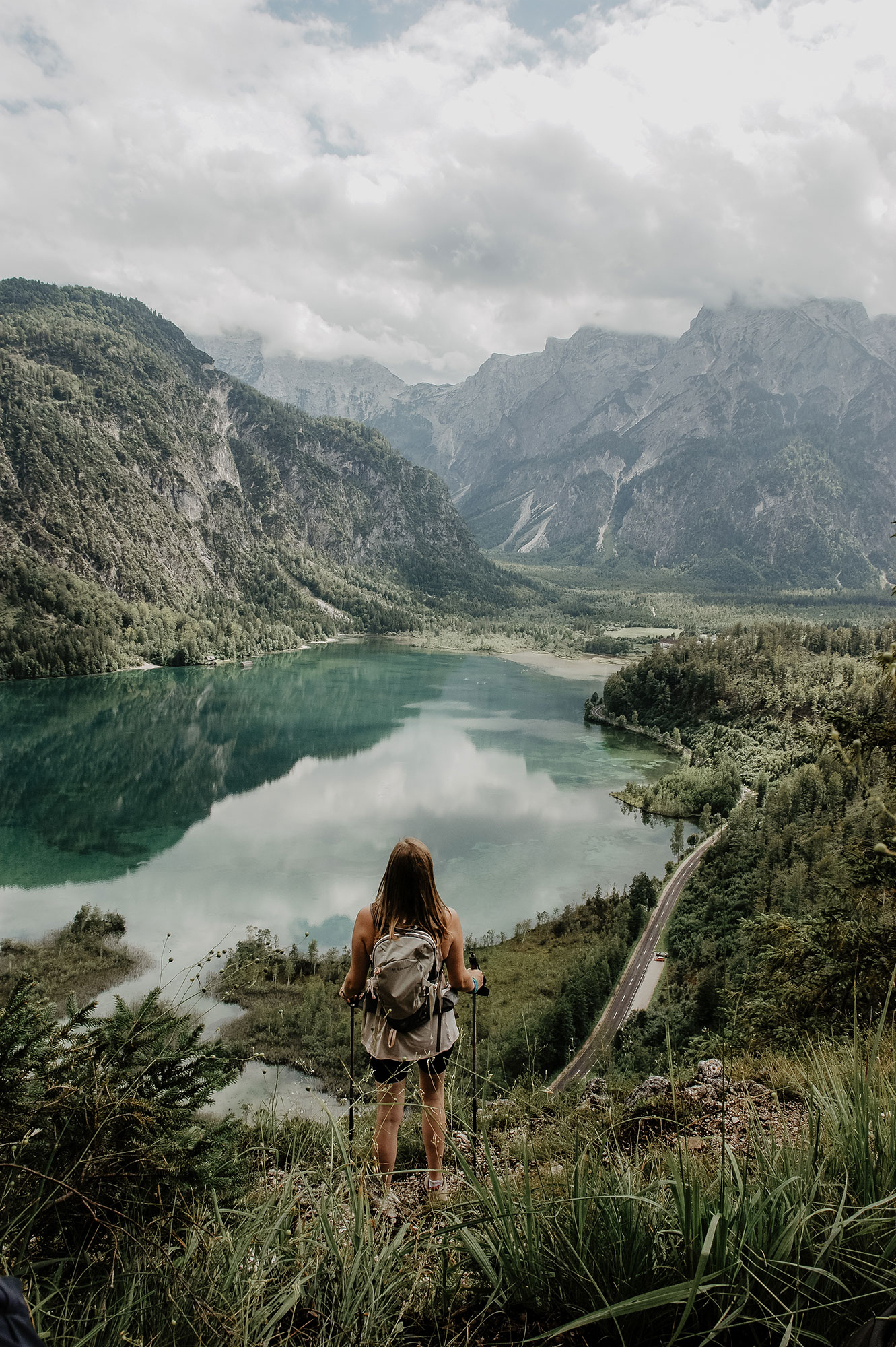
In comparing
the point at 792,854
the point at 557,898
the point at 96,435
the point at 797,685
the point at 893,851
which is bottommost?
the point at 557,898

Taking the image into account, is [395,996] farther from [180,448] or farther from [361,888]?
[180,448]

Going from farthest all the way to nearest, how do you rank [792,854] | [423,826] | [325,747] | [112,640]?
1. [112,640]
2. [325,747]
3. [423,826]
4. [792,854]

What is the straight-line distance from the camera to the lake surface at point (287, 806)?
25.5 meters

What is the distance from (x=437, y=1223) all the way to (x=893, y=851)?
1.44 meters

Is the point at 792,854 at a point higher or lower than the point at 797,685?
lower

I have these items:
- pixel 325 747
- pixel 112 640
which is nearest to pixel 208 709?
pixel 325 747

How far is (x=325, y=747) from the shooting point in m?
48.3

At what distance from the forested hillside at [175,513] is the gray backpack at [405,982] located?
71.8 metres

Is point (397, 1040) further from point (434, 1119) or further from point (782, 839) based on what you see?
point (782, 839)

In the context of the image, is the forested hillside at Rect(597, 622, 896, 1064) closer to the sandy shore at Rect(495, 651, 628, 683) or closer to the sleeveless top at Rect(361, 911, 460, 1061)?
the sleeveless top at Rect(361, 911, 460, 1061)

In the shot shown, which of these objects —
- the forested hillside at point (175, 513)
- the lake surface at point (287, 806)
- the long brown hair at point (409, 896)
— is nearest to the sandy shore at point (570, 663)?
the lake surface at point (287, 806)

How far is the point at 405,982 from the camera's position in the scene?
8.16 feet

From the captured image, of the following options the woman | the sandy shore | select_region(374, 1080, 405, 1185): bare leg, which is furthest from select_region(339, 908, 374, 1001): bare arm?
the sandy shore

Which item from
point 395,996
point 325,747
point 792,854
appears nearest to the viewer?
point 395,996
